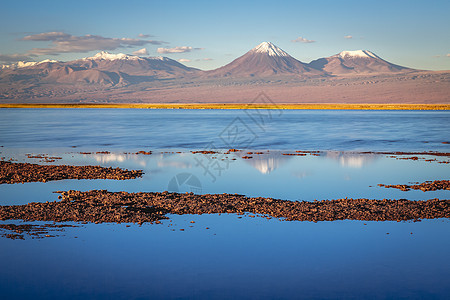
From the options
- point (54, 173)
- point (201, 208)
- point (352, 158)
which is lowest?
point (352, 158)

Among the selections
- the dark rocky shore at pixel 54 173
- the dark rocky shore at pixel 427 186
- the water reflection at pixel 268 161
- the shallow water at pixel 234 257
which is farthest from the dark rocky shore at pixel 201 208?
the water reflection at pixel 268 161

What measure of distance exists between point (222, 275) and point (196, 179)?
10942 mm

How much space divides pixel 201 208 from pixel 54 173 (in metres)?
9.29

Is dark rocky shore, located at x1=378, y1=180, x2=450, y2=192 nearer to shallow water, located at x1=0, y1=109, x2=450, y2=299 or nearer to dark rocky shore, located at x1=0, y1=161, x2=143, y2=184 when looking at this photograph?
shallow water, located at x1=0, y1=109, x2=450, y2=299

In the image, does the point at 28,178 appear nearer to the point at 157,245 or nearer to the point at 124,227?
the point at 124,227

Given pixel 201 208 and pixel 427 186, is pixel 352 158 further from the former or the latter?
pixel 201 208

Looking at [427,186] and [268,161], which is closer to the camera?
[427,186]

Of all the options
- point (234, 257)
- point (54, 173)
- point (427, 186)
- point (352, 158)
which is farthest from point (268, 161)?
Result: point (234, 257)

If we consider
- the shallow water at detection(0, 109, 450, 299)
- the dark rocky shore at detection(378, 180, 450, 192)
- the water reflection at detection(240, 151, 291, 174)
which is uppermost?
the shallow water at detection(0, 109, 450, 299)

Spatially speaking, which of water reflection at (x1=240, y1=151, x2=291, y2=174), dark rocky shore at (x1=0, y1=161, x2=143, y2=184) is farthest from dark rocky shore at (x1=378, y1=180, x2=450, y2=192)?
dark rocky shore at (x1=0, y1=161, x2=143, y2=184)

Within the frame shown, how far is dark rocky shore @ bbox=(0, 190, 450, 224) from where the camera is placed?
13023mm

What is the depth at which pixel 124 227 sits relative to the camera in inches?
482

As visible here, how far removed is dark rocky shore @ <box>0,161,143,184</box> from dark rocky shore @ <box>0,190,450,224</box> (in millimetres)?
4270

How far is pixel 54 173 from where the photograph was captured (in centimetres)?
2047
